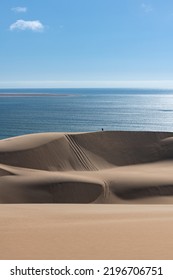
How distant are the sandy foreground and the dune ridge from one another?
57 millimetres

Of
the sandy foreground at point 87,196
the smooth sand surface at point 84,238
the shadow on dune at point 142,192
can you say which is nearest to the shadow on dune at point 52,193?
the sandy foreground at point 87,196

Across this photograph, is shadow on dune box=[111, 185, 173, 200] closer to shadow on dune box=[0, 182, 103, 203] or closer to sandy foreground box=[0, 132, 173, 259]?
sandy foreground box=[0, 132, 173, 259]

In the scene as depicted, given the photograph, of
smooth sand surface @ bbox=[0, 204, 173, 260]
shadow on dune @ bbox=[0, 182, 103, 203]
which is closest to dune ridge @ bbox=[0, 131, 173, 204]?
shadow on dune @ bbox=[0, 182, 103, 203]

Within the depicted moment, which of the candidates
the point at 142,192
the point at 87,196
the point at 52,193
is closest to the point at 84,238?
the point at 52,193

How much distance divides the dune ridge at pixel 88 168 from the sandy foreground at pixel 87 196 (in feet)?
0.19

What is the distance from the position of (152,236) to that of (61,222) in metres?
2.87

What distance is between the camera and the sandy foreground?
694cm

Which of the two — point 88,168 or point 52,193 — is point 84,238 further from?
point 88,168

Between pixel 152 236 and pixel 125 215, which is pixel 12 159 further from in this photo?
pixel 152 236

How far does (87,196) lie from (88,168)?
A: 6793mm

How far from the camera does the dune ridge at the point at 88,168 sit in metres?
22.7

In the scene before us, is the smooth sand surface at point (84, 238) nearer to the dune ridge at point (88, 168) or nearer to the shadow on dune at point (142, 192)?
the dune ridge at point (88, 168)
